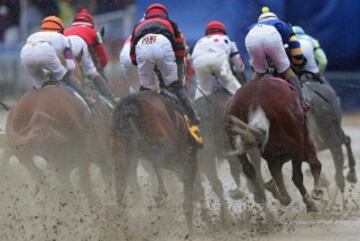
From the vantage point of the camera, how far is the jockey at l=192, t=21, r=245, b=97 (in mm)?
15070

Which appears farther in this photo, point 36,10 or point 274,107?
point 36,10

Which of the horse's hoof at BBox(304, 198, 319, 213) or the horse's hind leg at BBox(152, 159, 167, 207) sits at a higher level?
the horse's hind leg at BBox(152, 159, 167, 207)

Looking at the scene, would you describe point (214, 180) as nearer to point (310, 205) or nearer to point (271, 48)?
point (310, 205)

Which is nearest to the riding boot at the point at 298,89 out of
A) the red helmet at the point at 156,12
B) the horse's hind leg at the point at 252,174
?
the horse's hind leg at the point at 252,174

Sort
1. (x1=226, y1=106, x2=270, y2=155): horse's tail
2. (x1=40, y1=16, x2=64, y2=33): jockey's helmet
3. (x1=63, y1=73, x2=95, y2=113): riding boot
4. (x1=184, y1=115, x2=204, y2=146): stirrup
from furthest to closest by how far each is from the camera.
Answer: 1. (x1=40, y1=16, x2=64, y2=33): jockey's helmet
2. (x1=63, y1=73, x2=95, y2=113): riding boot
3. (x1=184, y1=115, x2=204, y2=146): stirrup
4. (x1=226, y1=106, x2=270, y2=155): horse's tail

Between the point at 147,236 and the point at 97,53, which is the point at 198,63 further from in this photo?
the point at 147,236

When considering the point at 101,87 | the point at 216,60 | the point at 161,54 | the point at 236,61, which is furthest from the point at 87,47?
the point at 161,54

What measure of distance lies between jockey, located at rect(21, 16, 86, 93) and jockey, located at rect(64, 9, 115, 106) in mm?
1244

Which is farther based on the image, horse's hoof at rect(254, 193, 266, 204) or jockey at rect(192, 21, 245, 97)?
jockey at rect(192, 21, 245, 97)

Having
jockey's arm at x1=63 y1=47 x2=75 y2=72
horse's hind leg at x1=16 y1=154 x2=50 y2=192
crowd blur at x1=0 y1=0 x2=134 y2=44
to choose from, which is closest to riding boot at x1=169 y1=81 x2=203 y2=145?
jockey's arm at x1=63 y1=47 x2=75 y2=72

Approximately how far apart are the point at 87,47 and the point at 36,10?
34.7 ft

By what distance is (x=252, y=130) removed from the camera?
460 inches

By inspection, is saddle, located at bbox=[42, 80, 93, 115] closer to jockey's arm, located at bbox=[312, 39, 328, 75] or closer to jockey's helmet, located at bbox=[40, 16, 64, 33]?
jockey's helmet, located at bbox=[40, 16, 64, 33]

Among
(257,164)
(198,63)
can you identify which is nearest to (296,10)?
(198,63)
